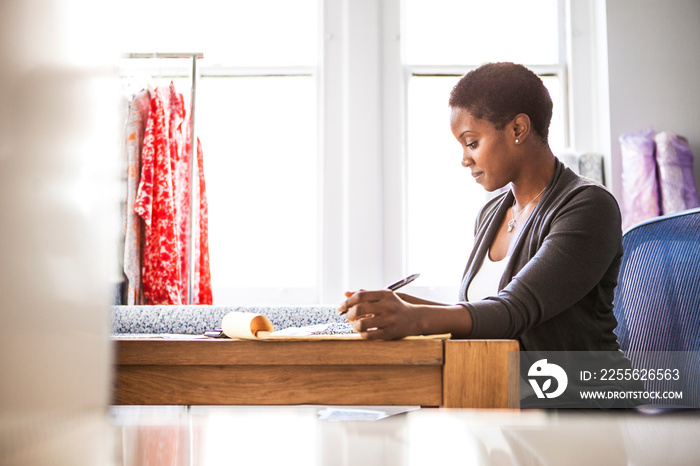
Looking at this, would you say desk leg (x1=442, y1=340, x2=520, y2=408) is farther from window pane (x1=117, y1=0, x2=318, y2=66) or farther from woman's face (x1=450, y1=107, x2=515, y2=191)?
window pane (x1=117, y1=0, x2=318, y2=66)

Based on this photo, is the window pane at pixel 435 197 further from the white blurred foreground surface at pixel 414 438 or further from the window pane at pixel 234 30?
the white blurred foreground surface at pixel 414 438

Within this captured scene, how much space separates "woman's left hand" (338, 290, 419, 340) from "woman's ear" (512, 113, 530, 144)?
21.5 inches

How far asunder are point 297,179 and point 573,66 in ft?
5.15

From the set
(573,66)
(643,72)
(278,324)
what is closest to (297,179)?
(278,324)

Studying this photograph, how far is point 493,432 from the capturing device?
0.35m

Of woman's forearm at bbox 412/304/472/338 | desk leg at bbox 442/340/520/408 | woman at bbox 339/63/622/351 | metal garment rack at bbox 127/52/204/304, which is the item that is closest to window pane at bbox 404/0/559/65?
metal garment rack at bbox 127/52/204/304

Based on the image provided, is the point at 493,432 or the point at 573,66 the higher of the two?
the point at 573,66

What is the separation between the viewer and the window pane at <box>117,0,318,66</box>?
132 inches

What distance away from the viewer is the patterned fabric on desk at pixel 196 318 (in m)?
2.12

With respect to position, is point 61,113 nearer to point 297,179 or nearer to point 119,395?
point 119,395

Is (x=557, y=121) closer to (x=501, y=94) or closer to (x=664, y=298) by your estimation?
(x=664, y=298)

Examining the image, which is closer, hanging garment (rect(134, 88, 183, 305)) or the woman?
the woman

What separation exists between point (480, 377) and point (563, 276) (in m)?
0.47

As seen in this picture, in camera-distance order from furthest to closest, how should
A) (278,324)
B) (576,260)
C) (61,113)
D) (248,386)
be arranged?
1. (278,324)
2. (576,260)
3. (248,386)
4. (61,113)
